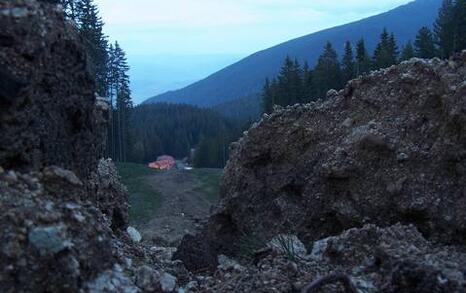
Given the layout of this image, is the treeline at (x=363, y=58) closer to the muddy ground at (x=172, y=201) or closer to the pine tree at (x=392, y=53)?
the pine tree at (x=392, y=53)

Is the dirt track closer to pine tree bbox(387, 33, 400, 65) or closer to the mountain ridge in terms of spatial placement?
pine tree bbox(387, 33, 400, 65)

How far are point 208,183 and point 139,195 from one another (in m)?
6.75

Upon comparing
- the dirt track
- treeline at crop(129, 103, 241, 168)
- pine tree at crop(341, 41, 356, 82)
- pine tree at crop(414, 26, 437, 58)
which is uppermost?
pine tree at crop(414, 26, 437, 58)

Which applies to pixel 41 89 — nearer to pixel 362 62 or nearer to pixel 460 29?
pixel 362 62

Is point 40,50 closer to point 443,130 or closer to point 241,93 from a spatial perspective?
point 443,130

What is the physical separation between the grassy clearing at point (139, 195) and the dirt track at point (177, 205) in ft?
1.33

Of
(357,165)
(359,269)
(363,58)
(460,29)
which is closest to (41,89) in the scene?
(359,269)

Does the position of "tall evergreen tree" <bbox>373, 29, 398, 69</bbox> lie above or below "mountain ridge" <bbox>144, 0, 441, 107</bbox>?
below

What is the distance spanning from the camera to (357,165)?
29.1 ft

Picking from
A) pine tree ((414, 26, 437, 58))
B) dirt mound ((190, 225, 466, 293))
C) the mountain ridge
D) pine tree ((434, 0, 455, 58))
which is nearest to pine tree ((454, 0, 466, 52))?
pine tree ((434, 0, 455, 58))

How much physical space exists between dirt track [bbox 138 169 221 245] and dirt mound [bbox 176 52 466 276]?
10.6m

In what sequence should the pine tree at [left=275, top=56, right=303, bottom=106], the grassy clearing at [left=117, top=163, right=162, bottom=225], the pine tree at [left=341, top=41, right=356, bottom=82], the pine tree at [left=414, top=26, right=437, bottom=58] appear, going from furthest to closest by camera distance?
the pine tree at [left=275, top=56, right=303, bottom=106] → the pine tree at [left=341, top=41, right=356, bottom=82] → the pine tree at [left=414, top=26, right=437, bottom=58] → the grassy clearing at [left=117, top=163, right=162, bottom=225]

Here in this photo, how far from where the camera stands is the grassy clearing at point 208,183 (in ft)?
129

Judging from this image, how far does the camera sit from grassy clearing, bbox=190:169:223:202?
129ft
